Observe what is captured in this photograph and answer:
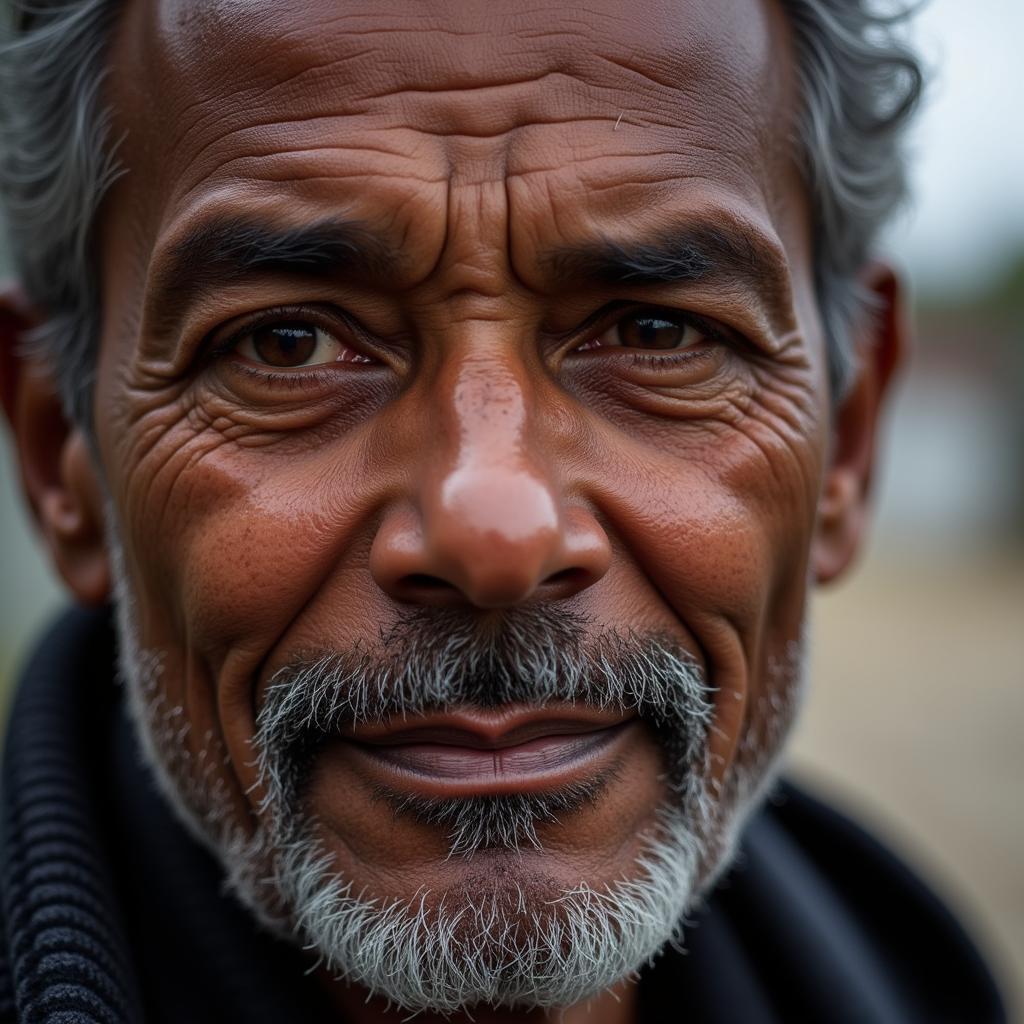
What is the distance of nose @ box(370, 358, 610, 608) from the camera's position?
5.23 feet

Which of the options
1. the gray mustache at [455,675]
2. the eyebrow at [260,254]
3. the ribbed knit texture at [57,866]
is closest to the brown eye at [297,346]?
the eyebrow at [260,254]

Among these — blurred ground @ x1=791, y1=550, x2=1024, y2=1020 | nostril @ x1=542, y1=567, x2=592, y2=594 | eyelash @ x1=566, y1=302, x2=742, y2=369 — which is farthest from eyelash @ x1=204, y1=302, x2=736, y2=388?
blurred ground @ x1=791, y1=550, x2=1024, y2=1020

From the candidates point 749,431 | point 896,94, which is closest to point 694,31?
point 749,431

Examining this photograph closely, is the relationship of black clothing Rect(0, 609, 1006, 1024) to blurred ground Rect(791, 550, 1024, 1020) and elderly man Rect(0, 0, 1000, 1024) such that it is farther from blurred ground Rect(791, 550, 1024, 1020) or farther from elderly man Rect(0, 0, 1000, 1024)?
blurred ground Rect(791, 550, 1024, 1020)

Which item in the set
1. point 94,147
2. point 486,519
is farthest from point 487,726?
point 94,147

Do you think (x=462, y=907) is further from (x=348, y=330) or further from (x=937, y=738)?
(x=937, y=738)

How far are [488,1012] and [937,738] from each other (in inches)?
352

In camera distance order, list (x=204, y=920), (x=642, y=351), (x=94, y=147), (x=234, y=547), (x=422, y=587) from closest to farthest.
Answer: (x=422, y=587)
(x=234, y=547)
(x=642, y=351)
(x=94, y=147)
(x=204, y=920)

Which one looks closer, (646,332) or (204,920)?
(646,332)

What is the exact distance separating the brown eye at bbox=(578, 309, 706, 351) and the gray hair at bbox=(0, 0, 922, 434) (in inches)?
18.4

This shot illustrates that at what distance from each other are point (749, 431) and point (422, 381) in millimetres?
613

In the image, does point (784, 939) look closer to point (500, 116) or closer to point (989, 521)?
point (500, 116)

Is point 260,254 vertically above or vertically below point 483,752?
above

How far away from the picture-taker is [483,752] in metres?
1.75
